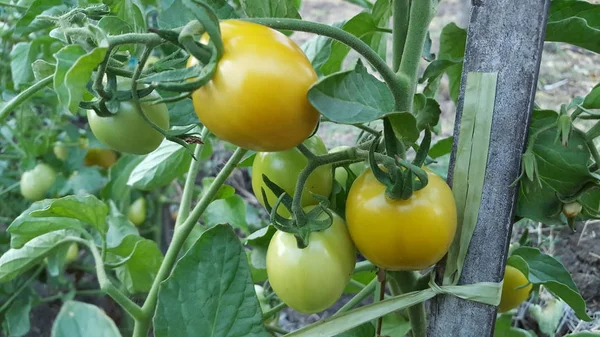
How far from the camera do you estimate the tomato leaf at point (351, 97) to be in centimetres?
37

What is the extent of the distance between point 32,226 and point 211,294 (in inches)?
12.8

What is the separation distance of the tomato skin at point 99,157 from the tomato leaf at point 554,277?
140 cm

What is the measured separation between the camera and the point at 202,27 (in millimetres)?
365

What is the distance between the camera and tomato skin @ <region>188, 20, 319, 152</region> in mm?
362

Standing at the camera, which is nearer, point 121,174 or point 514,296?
point 514,296

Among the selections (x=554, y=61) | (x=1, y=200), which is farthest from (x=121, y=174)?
(x=554, y=61)

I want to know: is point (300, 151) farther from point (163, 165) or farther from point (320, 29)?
point (163, 165)

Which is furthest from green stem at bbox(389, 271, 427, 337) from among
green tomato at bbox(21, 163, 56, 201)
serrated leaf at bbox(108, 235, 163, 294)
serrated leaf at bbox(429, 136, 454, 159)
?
green tomato at bbox(21, 163, 56, 201)

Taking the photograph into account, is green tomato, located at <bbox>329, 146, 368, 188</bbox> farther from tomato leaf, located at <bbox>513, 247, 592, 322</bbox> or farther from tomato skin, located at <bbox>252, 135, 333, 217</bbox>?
tomato leaf, located at <bbox>513, 247, 592, 322</bbox>

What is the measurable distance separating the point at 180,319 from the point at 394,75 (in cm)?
28

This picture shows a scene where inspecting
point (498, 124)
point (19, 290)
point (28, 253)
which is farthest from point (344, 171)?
point (19, 290)

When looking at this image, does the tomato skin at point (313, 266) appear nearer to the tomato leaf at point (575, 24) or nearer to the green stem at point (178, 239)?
the green stem at point (178, 239)

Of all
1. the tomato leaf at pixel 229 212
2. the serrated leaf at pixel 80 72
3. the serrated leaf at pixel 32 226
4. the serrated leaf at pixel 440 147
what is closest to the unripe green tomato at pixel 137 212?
the tomato leaf at pixel 229 212

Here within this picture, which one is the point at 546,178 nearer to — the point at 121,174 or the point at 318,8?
the point at 121,174
